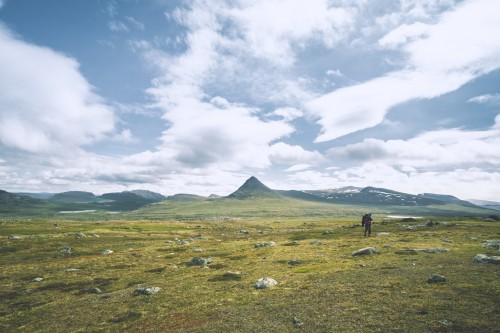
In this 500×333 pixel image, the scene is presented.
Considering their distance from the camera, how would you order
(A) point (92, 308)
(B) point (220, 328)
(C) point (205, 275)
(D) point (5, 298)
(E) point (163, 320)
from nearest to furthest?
(B) point (220, 328) → (E) point (163, 320) → (A) point (92, 308) → (D) point (5, 298) → (C) point (205, 275)

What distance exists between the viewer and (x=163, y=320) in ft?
71.6

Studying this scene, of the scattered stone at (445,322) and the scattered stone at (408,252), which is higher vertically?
the scattered stone at (445,322)

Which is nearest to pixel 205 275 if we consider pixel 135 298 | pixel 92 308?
pixel 135 298

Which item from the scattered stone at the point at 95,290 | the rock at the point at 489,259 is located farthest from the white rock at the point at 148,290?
the rock at the point at 489,259

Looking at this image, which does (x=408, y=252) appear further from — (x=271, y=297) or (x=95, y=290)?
(x=95, y=290)

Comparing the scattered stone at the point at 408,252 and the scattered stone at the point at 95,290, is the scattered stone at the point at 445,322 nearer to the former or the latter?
the scattered stone at the point at 408,252

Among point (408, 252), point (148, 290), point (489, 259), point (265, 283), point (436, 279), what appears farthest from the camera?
point (408, 252)

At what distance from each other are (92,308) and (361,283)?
2493 cm

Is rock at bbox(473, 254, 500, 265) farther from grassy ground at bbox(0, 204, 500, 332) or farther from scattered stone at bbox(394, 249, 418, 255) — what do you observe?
scattered stone at bbox(394, 249, 418, 255)

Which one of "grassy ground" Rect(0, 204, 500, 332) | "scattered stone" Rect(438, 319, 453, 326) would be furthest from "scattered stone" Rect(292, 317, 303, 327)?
"scattered stone" Rect(438, 319, 453, 326)

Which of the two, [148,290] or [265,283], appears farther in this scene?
[148,290]

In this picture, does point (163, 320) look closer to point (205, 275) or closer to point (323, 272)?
point (205, 275)

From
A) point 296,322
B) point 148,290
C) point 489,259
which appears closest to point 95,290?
point 148,290

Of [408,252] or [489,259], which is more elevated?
[489,259]
